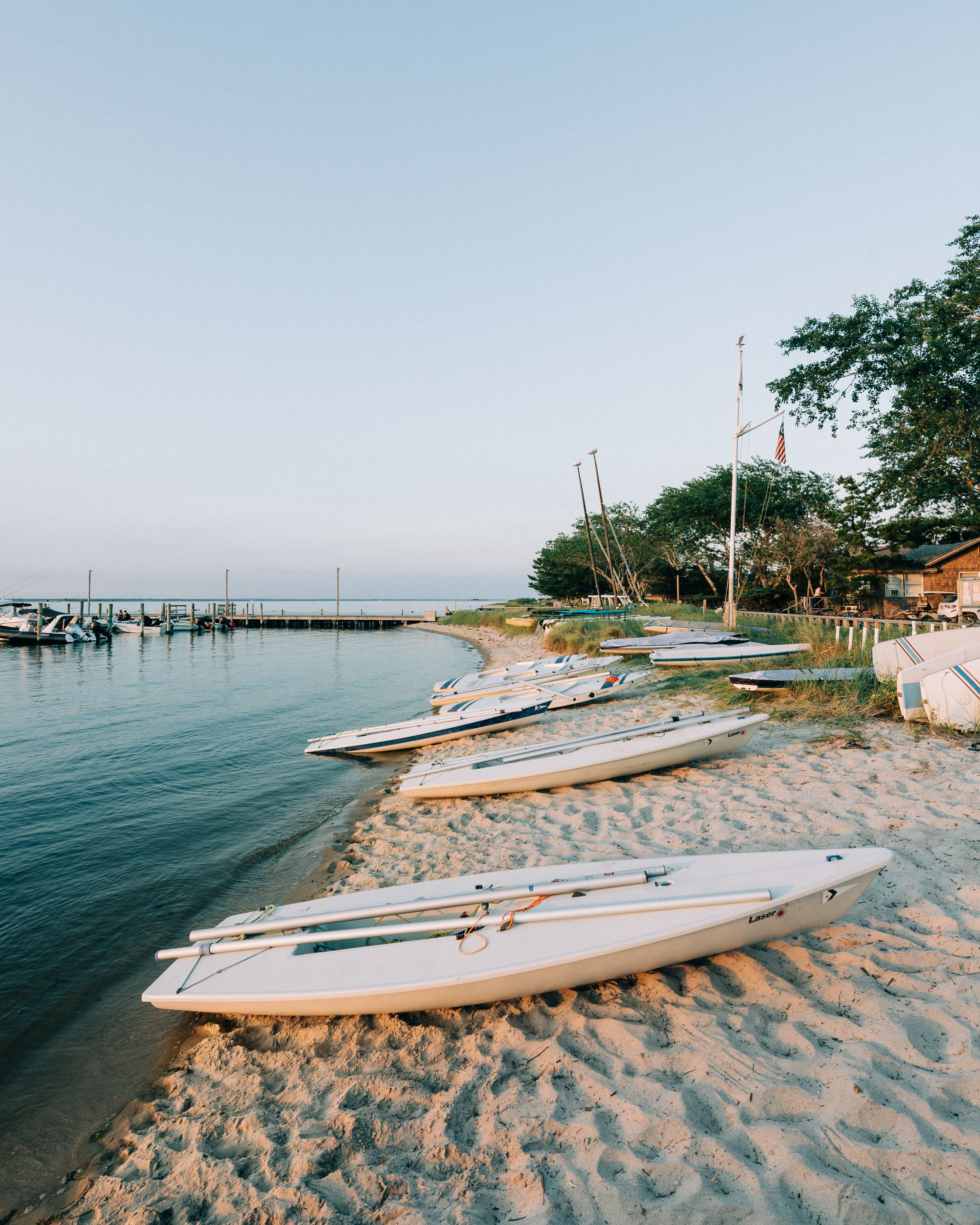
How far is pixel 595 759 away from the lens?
23.6ft

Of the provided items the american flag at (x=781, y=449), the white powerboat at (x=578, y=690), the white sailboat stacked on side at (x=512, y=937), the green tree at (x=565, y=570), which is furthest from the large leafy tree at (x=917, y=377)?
the green tree at (x=565, y=570)

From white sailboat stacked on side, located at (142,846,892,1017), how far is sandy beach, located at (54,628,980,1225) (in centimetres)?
21

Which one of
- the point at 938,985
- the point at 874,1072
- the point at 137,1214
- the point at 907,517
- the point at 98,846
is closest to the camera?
the point at 137,1214

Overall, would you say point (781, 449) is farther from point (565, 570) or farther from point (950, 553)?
point (565, 570)

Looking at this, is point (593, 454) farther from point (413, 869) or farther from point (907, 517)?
point (413, 869)

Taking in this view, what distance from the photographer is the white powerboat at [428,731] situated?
10.8 m

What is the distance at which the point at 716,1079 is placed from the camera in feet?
8.95

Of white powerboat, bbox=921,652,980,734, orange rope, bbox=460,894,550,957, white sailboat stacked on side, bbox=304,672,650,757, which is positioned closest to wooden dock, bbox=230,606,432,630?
white sailboat stacked on side, bbox=304,672,650,757

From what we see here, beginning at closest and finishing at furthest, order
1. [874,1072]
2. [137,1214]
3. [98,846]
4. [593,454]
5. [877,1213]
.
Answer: [877,1213], [137,1214], [874,1072], [98,846], [593,454]

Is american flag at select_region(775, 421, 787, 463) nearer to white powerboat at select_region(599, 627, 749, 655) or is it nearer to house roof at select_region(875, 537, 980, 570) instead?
white powerboat at select_region(599, 627, 749, 655)

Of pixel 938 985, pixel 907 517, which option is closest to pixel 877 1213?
pixel 938 985

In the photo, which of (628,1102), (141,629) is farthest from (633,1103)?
(141,629)

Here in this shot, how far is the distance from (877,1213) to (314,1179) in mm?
2140

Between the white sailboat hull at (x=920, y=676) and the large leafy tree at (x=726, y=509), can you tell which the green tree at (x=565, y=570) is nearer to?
the large leafy tree at (x=726, y=509)
